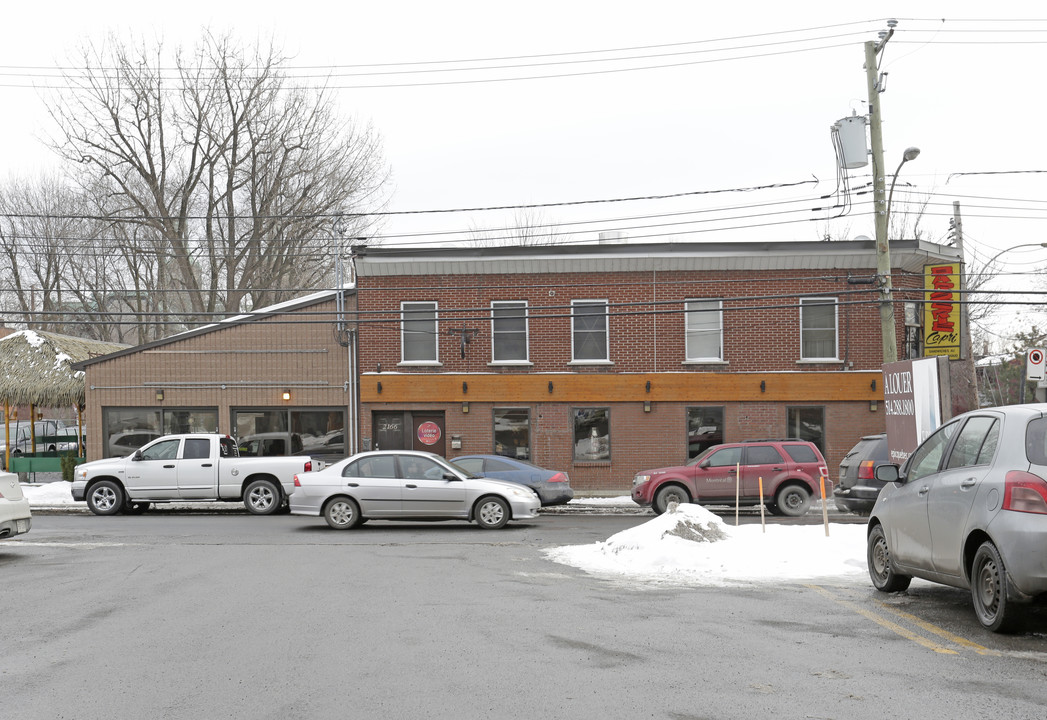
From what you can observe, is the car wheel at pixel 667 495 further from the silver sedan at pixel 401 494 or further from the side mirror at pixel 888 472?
the side mirror at pixel 888 472

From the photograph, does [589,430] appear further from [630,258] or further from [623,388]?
[630,258]

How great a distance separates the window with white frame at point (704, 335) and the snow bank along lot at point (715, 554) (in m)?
13.7

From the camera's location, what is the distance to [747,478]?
20.4 m

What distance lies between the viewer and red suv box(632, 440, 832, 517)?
20.4 metres

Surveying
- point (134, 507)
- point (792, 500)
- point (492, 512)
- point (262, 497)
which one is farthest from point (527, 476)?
point (134, 507)

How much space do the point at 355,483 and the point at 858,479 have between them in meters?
9.06

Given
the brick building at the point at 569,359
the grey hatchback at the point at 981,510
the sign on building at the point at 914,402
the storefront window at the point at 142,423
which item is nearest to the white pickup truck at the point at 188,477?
the brick building at the point at 569,359

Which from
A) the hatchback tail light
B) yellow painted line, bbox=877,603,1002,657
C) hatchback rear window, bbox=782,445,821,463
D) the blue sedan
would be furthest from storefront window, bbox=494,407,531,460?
the hatchback tail light

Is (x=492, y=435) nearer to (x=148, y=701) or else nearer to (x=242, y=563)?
(x=242, y=563)

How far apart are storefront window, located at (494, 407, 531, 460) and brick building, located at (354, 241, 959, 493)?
1.6 inches

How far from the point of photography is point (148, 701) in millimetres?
5781

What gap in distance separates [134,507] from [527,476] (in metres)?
9.29

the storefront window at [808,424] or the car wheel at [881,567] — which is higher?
the storefront window at [808,424]

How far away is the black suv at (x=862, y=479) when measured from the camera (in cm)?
1711
